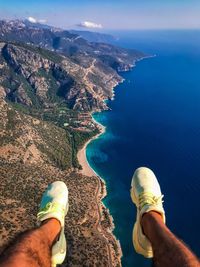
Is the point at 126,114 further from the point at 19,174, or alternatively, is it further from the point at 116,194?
the point at 19,174

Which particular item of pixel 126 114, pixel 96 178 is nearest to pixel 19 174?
pixel 96 178

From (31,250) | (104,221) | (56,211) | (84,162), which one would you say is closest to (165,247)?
(31,250)

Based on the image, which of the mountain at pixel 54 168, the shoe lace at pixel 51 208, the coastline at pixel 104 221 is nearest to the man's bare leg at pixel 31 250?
the mountain at pixel 54 168

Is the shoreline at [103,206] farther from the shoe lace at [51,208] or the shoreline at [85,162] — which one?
the shoe lace at [51,208]

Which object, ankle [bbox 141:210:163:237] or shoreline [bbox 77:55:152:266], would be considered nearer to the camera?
ankle [bbox 141:210:163:237]

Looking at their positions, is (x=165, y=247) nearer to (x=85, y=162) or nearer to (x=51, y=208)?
(x=51, y=208)

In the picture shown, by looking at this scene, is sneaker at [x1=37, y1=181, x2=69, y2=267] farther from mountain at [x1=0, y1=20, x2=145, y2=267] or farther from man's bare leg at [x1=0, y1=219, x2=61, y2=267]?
mountain at [x1=0, y1=20, x2=145, y2=267]

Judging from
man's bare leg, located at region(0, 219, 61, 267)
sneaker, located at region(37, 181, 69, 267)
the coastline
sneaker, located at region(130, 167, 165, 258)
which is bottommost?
the coastline

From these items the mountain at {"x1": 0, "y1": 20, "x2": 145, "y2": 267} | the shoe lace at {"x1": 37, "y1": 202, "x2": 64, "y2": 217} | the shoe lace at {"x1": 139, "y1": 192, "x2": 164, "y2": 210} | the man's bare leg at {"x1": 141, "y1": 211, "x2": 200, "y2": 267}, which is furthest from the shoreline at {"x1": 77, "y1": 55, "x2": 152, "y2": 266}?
the man's bare leg at {"x1": 141, "y1": 211, "x2": 200, "y2": 267}
